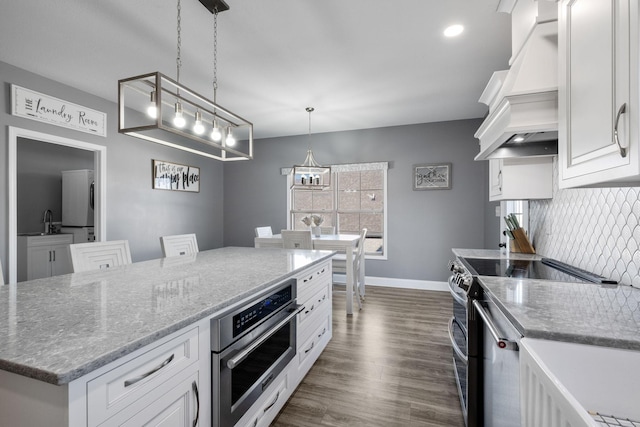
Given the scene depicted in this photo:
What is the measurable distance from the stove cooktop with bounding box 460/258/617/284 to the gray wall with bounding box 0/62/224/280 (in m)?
3.96

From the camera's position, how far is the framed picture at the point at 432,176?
14.7ft

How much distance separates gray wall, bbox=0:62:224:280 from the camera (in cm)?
279

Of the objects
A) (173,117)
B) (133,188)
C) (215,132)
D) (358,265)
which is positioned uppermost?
(173,117)

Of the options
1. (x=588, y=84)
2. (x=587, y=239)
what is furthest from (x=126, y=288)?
(x=587, y=239)

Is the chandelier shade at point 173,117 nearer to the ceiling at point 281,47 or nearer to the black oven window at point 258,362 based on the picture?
A: the ceiling at point 281,47

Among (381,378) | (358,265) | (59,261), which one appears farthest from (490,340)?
(59,261)

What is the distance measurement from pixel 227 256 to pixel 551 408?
2052 mm

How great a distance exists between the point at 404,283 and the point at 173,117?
392 cm

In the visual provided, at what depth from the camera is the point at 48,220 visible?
4.52m

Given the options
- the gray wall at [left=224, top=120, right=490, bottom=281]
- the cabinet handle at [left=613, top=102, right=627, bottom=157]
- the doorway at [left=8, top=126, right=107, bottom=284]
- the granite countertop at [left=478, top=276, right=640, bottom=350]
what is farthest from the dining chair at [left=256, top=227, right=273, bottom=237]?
the cabinet handle at [left=613, top=102, right=627, bottom=157]

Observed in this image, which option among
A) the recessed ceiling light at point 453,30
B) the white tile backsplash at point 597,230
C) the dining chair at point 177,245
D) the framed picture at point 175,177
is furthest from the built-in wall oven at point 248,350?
the framed picture at point 175,177

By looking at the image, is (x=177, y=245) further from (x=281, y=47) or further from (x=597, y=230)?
(x=597, y=230)

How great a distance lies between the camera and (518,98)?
1345 mm

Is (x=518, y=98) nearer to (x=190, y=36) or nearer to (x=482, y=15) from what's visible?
(x=482, y=15)
